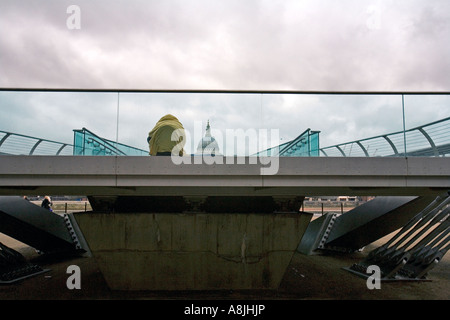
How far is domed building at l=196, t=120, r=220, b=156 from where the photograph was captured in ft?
21.2

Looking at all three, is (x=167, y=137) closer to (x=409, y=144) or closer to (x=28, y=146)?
(x=28, y=146)

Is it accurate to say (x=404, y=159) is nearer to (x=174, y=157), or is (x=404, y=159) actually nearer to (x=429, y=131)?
(x=429, y=131)

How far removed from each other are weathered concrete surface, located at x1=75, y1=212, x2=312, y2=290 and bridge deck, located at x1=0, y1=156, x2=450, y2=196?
199 cm

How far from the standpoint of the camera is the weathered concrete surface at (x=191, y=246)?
8.12m

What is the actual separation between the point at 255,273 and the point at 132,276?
10.3 ft

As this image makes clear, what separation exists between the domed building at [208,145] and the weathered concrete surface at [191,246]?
2.27 meters

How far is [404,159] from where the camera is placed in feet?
21.4

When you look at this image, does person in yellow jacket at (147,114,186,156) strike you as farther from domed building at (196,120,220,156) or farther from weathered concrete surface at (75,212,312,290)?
weathered concrete surface at (75,212,312,290)

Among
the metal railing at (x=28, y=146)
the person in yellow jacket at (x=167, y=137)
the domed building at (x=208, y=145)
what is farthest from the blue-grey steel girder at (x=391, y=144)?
the metal railing at (x=28, y=146)

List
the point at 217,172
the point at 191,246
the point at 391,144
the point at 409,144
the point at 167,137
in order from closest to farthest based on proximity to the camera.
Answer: the point at 217,172 < the point at 167,137 < the point at 409,144 < the point at 391,144 < the point at 191,246

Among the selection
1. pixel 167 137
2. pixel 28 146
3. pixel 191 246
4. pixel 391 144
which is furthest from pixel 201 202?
pixel 391 144

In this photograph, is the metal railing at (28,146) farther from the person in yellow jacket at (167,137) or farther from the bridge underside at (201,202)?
the person in yellow jacket at (167,137)

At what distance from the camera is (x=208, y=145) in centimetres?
657
